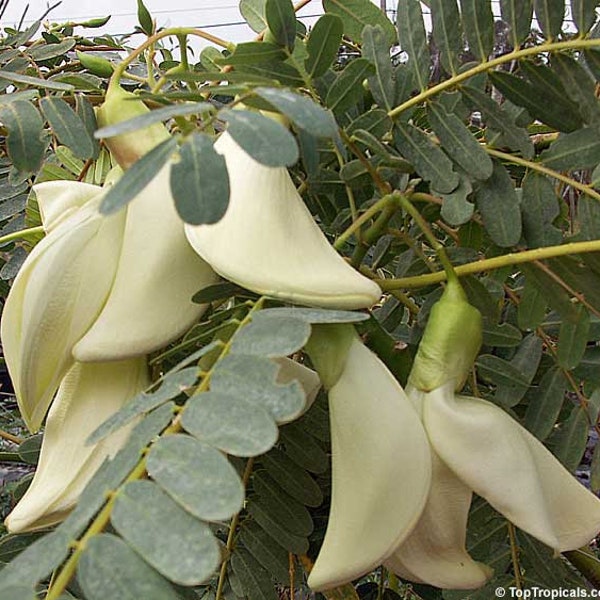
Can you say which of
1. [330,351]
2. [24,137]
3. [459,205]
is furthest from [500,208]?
[24,137]

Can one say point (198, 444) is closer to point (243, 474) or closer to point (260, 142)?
point (260, 142)

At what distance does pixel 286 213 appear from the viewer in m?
0.36

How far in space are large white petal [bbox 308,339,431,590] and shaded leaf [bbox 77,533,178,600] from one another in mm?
130

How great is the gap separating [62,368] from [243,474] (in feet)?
0.54

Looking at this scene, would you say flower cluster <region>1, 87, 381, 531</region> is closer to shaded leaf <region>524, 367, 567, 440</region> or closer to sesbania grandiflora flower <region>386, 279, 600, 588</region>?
sesbania grandiflora flower <region>386, 279, 600, 588</region>

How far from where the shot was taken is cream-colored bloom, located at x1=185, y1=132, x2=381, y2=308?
1.07 feet

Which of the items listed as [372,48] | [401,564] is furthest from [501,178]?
[401,564]

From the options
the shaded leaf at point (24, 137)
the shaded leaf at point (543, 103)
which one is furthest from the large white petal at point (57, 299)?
the shaded leaf at point (543, 103)

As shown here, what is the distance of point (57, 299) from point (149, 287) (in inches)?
1.5

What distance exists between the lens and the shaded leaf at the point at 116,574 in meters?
0.22

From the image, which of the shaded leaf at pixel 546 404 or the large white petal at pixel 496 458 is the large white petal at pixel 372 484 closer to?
the large white petal at pixel 496 458

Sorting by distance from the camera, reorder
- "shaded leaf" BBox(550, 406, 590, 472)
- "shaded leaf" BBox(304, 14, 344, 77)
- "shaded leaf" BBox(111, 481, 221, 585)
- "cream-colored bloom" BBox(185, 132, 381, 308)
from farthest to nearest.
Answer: "shaded leaf" BBox(550, 406, 590, 472) < "shaded leaf" BBox(304, 14, 344, 77) < "cream-colored bloom" BBox(185, 132, 381, 308) < "shaded leaf" BBox(111, 481, 221, 585)

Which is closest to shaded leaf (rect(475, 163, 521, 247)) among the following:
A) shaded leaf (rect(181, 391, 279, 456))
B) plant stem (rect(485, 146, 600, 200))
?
plant stem (rect(485, 146, 600, 200))

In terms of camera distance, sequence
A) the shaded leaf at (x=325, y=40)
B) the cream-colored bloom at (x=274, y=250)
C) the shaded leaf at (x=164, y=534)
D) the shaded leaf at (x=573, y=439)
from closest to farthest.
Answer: the shaded leaf at (x=164, y=534), the cream-colored bloom at (x=274, y=250), the shaded leaf at (x=325, y=40), the shaded leaf at (x=573, y=439)
